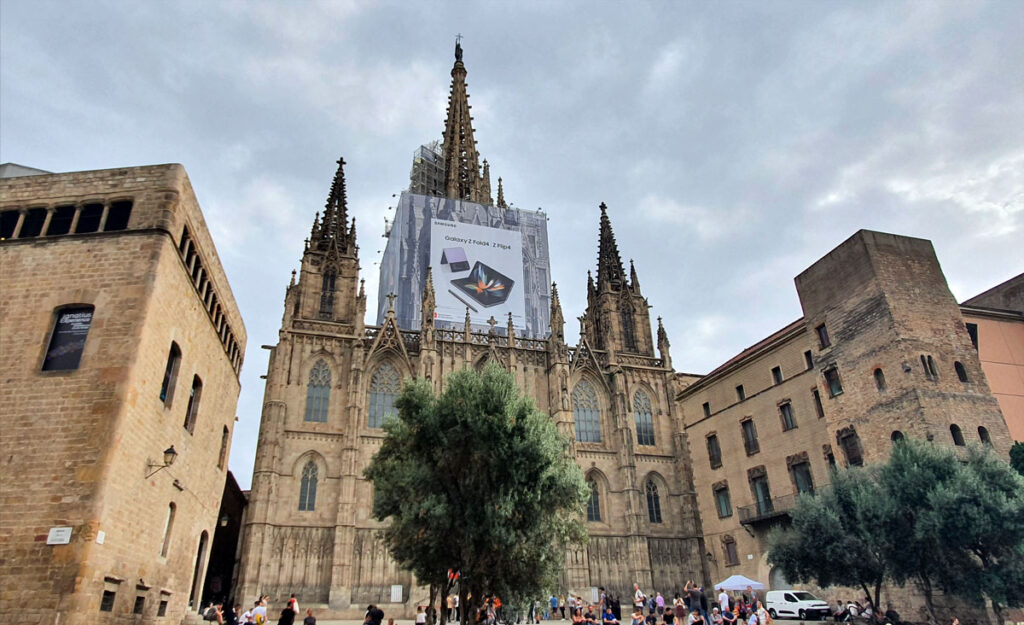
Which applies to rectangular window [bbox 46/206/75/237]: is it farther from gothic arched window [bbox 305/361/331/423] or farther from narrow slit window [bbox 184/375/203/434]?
gothic arched window [bbox 305/361/331/423]

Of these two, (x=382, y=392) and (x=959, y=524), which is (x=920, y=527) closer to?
(x=959, y=524)

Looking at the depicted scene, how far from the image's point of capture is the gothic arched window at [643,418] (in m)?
38.0

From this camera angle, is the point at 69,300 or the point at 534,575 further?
the point at 534,575

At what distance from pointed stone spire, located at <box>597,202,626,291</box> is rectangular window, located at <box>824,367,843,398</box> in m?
17.2

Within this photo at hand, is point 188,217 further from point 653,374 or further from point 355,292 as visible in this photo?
point 653,374

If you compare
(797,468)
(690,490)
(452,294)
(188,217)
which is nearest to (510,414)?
(188,217)

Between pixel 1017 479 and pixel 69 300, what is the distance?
26.0 meters

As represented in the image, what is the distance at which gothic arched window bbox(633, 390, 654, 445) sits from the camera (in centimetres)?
3797

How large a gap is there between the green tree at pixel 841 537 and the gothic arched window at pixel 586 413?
14654 mm

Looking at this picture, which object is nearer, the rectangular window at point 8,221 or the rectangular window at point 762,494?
the rectangular window at point 8,221

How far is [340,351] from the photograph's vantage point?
34344 millimetres

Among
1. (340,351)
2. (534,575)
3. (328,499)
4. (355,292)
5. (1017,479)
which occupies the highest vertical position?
(355,292)

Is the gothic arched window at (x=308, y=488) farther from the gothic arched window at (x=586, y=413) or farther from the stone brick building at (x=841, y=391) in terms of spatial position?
the stone brick building at (x=841, y=391)

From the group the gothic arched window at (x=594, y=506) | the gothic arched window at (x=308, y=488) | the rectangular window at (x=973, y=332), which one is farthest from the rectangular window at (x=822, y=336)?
the gothic arched window at (x=308, y=488)
